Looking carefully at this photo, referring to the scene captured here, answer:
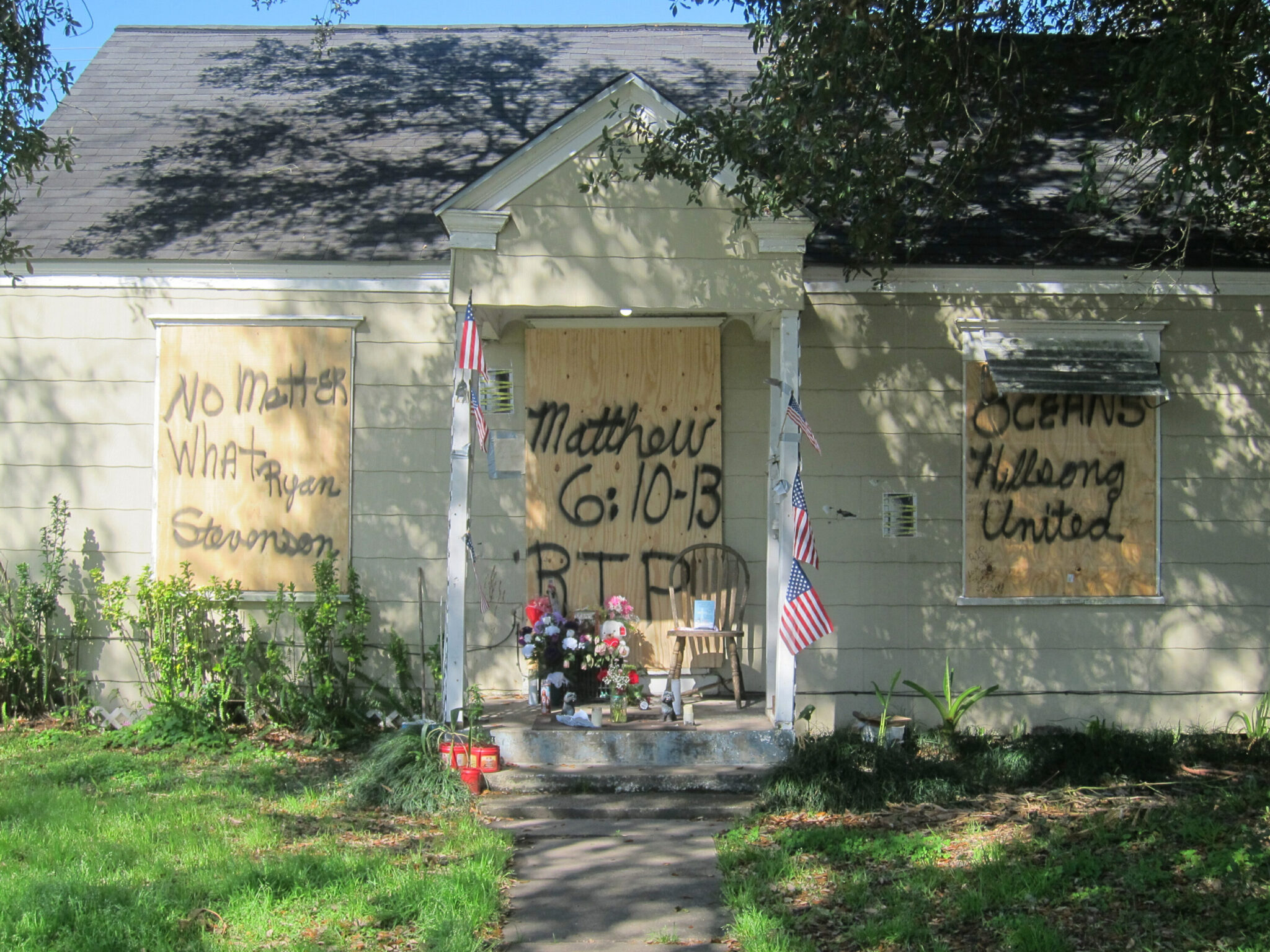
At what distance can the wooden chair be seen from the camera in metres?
7.94

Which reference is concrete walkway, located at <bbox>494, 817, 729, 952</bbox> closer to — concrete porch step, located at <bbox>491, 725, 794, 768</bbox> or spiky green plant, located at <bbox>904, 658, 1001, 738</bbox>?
concrete porch step, located at <bbox>491, 725, 794, 768</bbox>

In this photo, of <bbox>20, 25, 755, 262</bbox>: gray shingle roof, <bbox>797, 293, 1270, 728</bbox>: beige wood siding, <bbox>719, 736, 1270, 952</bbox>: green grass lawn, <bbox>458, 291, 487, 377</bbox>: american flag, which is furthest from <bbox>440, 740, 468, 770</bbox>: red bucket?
<bbox>20, 25, 755, 262</bbox>: gray shingle roof

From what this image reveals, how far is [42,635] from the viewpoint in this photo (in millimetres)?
8094

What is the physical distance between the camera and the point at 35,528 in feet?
26.8

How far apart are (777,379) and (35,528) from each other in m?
5.42

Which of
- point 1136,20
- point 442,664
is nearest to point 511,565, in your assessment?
point 442,664

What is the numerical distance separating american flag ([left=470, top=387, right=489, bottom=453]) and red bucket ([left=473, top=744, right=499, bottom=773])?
70.4 inches

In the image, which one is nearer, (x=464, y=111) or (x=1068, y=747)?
(x=1068, y=747)

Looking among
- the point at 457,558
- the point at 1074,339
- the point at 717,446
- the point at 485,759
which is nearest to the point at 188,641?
the point at 457,558

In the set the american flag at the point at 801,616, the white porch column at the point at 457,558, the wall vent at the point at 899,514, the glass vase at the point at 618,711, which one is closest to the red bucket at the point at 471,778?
the white porch column at the point at 457,558

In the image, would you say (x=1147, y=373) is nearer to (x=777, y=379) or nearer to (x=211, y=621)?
(x=777, y=379)

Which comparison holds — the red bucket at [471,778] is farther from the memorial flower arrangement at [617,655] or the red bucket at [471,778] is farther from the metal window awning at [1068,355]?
the metal window awning at [1068,355]

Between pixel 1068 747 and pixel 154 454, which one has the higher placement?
pixel 154 454

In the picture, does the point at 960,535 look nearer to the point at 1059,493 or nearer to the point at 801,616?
the point at 1059,493
